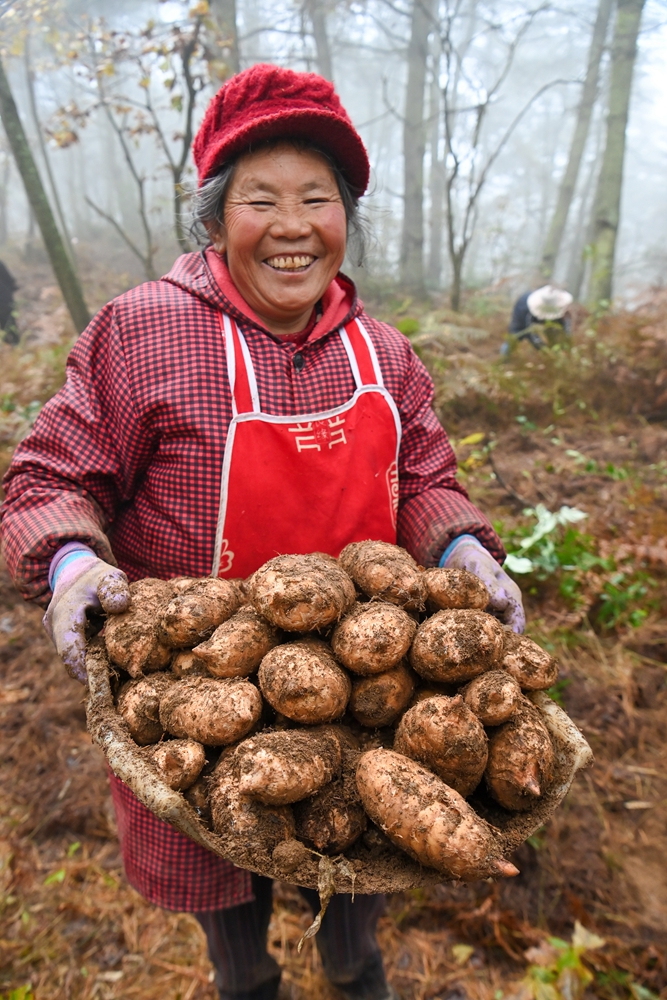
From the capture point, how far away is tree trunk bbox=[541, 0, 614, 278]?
11664mm

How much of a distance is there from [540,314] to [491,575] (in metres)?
5.71

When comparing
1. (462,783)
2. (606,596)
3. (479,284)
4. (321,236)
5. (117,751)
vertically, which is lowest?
(479,284)

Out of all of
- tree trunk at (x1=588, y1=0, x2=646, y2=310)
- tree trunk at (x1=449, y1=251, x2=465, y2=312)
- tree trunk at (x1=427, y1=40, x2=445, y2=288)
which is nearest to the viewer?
tree trunk at (x1=449, y1=251, x2=465, y2=312)

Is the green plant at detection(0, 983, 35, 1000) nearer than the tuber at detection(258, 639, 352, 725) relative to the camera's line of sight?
No

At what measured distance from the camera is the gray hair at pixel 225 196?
5.52 feet

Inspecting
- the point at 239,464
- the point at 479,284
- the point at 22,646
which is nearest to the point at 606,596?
the point at 239,464

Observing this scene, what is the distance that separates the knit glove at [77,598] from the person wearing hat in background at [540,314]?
5601 millimetres

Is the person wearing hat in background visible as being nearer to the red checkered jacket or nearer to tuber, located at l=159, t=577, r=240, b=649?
the red checkered jacket

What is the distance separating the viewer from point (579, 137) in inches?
540

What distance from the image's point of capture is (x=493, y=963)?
221 cm

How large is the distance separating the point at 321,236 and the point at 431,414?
0.68 m

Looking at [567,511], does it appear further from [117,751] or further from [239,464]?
[117,751]

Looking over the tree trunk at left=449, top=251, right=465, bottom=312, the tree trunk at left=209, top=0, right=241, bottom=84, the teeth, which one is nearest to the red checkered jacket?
the teeth

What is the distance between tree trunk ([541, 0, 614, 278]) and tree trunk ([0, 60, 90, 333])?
8838 mm
